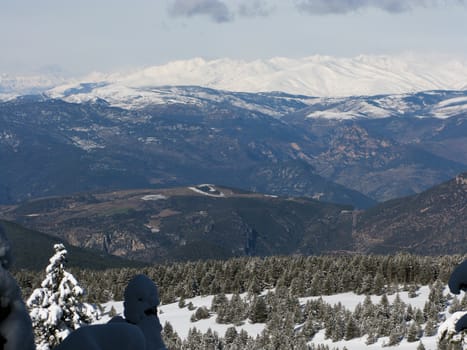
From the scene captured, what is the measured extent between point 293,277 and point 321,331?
32.8m

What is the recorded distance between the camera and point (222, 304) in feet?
319

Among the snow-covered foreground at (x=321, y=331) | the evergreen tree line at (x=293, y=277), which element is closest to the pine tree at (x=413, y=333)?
the snow-covered foreground at (x=321, y=331)

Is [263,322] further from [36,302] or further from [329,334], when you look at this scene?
[36,302]

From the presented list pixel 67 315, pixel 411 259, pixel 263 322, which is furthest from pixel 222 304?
pixel 67 315

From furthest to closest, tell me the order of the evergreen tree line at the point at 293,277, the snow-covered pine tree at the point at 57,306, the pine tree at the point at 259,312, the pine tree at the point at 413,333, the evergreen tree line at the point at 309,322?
the evergreen tree line at the point at 293,277, the pine tree at the point at 259,312, the evergreen tree line at the point at 309,322, the pine tree at the point at 413,333, the snow-covered pine tree at the point at 57,306

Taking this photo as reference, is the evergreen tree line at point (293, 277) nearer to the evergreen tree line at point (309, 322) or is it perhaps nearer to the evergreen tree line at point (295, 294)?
the evergreen tree line at point (295, 294)

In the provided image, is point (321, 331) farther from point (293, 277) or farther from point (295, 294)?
point (293, 277)

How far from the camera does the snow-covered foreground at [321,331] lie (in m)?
72.4

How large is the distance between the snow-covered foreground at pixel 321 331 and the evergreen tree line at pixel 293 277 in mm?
2892

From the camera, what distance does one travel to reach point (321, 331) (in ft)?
271

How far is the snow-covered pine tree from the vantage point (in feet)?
64.7

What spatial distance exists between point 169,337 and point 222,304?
21923mm

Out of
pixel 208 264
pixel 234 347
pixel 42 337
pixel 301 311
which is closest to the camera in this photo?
pixel 42 337

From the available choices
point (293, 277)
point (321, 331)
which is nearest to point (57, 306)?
point (321, 331)
